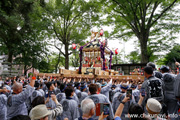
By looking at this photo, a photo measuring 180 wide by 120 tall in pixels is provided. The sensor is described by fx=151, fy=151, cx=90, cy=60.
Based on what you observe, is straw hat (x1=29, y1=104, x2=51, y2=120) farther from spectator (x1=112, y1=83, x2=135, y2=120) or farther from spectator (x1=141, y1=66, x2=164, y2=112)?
spectator (x1=141, y1=66, x2=164, y2=112)

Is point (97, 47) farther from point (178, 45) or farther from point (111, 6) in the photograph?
point (178, 45)

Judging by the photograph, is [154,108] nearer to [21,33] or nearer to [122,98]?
[122,98]

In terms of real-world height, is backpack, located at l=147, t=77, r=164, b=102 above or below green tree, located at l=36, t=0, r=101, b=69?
below

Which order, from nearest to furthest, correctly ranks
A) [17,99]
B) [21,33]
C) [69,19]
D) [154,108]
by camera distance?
[154,108] < [17,99] < [21,33] < [69,19]

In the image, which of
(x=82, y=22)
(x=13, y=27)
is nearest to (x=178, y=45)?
(x=82, y=22)

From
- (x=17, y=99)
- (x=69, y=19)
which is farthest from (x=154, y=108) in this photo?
(x=69, y=19)

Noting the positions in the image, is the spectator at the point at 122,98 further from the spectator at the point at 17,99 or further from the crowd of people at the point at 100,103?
the spectator at the point at 17,99

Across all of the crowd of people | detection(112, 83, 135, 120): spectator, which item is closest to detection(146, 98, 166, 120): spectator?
the crowd of people

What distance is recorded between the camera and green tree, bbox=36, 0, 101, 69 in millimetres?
20438

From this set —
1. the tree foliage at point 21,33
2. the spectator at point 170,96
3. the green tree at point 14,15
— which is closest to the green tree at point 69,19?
the tree foliage at point 21,33

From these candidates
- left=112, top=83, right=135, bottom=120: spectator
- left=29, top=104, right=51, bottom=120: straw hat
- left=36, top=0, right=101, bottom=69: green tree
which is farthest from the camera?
left=36, top=0, right=101, bottom=69: green tree

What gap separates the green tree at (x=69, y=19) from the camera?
67.1 feet

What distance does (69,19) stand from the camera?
23266 mm

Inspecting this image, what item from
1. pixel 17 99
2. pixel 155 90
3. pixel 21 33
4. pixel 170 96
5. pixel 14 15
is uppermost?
pixel 14 15
